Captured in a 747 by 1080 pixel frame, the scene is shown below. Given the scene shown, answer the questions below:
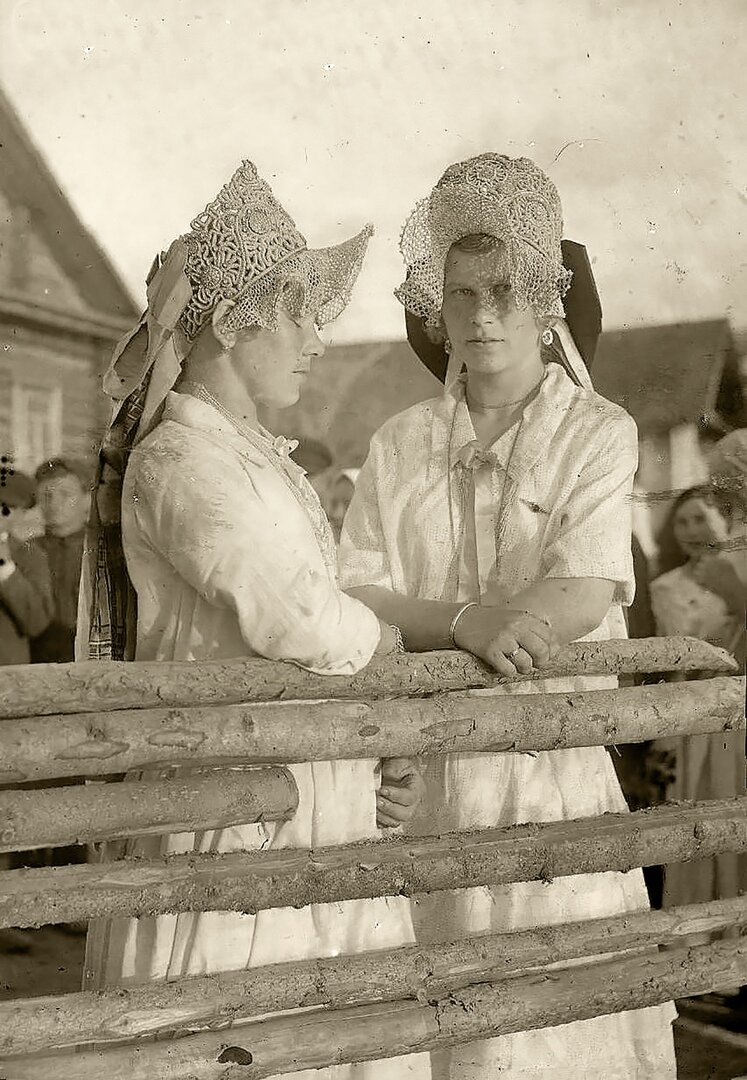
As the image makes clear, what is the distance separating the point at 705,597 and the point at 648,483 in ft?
1.13

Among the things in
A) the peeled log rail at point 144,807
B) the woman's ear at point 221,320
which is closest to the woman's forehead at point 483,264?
the woman's ear at point 221,320

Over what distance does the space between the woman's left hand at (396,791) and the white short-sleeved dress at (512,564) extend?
0.43ft

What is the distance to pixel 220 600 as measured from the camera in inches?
94.7

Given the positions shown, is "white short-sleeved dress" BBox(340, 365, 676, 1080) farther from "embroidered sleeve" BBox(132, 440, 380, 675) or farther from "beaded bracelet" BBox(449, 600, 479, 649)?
"embroidered sleeve" BBox(132, 440, 380, 675)

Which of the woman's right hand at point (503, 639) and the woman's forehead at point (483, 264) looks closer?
the woman's right hand at point (503, 639)

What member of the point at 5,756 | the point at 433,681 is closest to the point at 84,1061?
the point at 5,756

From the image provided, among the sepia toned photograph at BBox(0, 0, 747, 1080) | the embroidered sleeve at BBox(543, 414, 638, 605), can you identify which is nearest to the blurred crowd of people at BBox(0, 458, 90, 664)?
the sepia toned photograph at BBox(0, 0, 747, 1080)

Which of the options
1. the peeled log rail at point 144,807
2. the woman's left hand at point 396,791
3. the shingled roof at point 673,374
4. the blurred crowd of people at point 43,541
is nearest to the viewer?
the peeled log rail at point 144,807

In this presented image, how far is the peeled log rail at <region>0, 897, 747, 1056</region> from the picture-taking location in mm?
2229

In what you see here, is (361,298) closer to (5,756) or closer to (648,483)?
(648,483)

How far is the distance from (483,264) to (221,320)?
0.68 m

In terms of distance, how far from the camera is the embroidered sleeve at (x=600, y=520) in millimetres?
2848

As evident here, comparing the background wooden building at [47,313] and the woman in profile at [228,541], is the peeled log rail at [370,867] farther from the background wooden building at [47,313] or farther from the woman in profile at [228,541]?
the background wooden building at [47,313]

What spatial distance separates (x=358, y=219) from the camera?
9.14 ft
